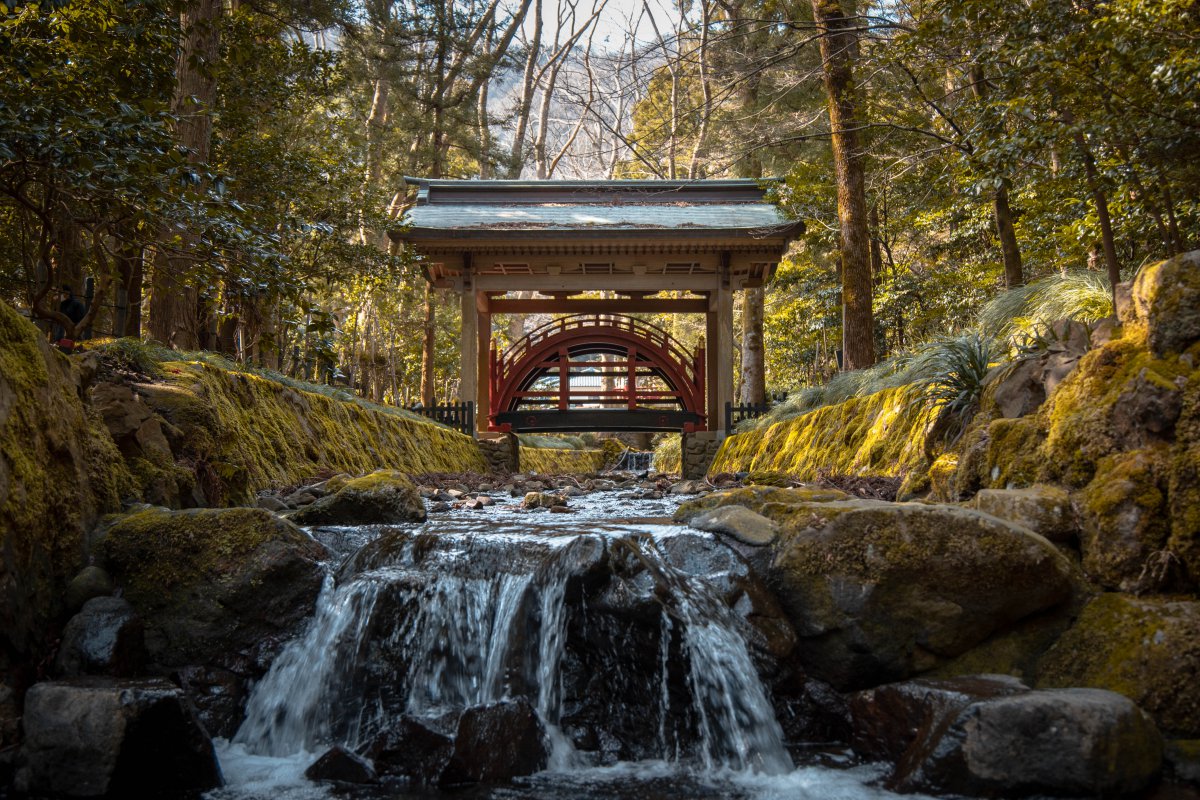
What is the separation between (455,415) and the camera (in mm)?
14508

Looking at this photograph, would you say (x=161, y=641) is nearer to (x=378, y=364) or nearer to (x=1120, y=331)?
(x=1120, y=331)

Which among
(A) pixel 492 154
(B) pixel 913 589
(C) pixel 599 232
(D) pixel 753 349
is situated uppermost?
(A) pixel 492 154

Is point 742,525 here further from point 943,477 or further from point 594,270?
point 594,270

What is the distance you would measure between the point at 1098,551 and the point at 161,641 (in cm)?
452

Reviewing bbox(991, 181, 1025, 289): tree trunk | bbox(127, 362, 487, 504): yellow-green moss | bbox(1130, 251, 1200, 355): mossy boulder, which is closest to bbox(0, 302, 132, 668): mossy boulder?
bbox(127, 362, 487, 504): yellow-green moss

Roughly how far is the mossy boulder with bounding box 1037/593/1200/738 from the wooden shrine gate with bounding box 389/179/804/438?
366 inches

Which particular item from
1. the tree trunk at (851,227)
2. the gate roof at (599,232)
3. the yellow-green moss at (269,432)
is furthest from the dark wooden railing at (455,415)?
the tree trunk at (851,227)

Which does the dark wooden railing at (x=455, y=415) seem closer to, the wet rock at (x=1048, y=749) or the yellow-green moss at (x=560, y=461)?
the yellow-green moss at (x=560, y=461)

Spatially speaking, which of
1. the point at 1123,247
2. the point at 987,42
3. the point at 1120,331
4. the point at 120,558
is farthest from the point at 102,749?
the point at 1123,247

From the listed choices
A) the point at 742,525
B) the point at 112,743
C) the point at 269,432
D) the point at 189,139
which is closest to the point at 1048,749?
the point at 742,525

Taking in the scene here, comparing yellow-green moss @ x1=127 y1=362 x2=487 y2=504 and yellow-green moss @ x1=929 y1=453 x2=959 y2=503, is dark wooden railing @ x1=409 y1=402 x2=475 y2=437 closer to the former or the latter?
yellow-green moss @ x1=127 y1=362 x2=487 y2=504

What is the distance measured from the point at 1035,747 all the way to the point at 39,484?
14.2ft

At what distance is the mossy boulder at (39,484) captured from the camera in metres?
3.31

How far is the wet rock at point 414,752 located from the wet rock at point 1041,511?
291cm
